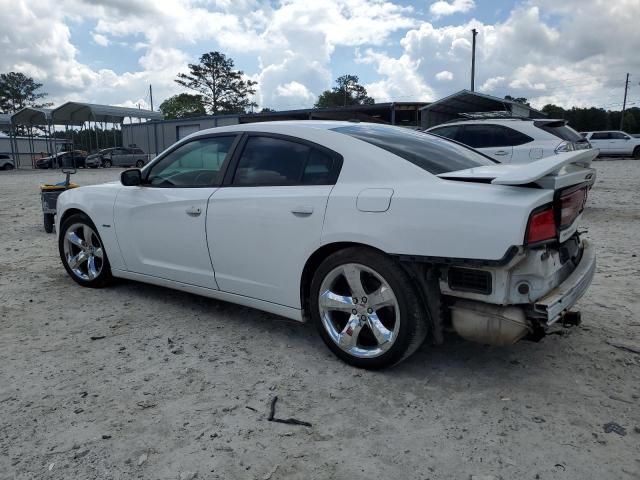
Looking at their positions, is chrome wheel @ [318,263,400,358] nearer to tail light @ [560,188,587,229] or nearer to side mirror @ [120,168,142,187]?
tail light @ [560,188,587,229]

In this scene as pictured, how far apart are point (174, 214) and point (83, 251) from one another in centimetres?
149

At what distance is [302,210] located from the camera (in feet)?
9.83

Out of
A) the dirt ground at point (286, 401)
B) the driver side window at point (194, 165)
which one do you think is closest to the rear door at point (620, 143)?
the dirt ground at point (286, 401)

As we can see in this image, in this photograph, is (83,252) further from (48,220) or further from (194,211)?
(48,220)

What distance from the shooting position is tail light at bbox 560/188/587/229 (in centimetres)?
256

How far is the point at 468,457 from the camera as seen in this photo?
2152 mm

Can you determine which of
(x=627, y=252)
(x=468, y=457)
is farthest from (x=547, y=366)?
(x=627, y=252)

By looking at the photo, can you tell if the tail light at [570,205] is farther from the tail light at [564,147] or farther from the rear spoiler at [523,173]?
the tail light at [564,147]

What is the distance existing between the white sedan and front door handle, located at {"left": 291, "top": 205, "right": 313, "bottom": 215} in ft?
0.04

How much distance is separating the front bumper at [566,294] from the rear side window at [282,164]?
4.42 ft

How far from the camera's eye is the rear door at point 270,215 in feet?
9.88

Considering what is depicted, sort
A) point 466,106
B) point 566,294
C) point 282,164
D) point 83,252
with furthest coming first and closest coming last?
1. point 466,106
2. point 83,252
3. point 282,164
4. point 566,294

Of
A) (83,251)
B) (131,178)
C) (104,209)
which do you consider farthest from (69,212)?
(131,178)

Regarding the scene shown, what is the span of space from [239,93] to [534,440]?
220 feet
